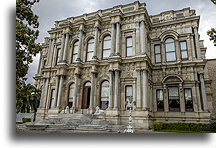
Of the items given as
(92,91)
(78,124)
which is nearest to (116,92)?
(92,91)

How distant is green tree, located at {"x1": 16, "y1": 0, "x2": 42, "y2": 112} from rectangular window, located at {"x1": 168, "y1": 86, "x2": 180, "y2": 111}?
9.93 meters

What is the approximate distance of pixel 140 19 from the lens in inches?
510

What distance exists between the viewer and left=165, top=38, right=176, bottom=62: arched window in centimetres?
1386

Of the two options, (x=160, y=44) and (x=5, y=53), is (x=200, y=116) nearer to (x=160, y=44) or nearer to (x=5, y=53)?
(x=160, y=44)

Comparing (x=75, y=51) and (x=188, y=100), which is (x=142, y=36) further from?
(x=75, y=51)

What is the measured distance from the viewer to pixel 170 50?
554 inches

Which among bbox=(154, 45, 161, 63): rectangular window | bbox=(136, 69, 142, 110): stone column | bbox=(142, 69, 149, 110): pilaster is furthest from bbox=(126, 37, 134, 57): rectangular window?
bbox=(154, 45, 161, 63): rectangular window

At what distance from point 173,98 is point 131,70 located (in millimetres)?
3906

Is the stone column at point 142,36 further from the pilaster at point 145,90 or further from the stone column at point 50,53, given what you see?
the stone column at point 50,53

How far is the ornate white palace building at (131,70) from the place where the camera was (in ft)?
39.0

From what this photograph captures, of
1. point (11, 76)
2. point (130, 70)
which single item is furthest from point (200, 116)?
point (11, 76)

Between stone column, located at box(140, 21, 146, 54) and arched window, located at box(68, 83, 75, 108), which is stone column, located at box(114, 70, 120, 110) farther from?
arched window, located at box(68, 83, 75, 108)

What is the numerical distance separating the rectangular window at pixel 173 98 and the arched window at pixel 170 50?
242 centimetres

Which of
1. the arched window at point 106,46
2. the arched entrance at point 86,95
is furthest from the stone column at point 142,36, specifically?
the arched entrance at point 86,95
